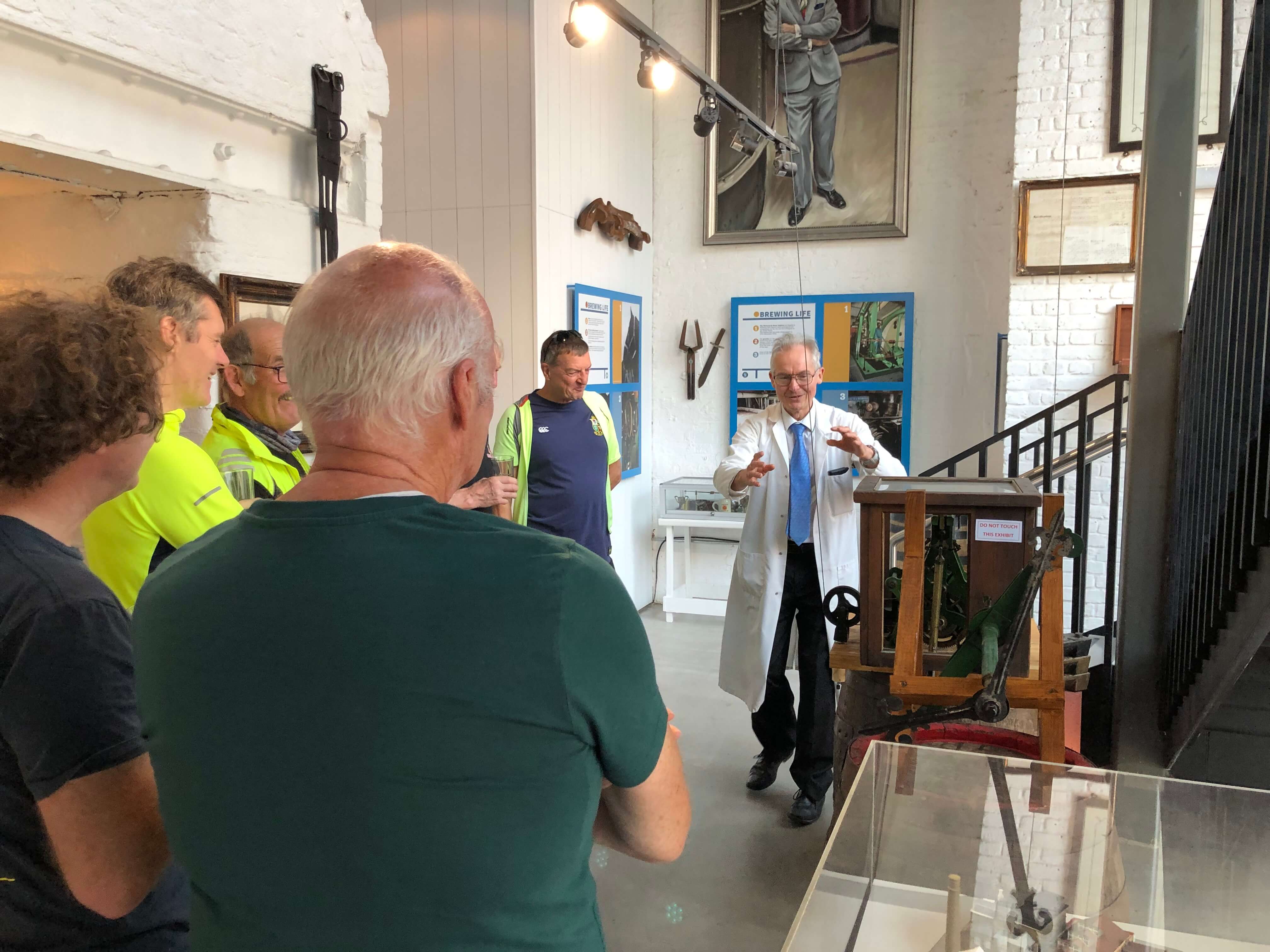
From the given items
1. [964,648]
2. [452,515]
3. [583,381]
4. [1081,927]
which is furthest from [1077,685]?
[583,381]

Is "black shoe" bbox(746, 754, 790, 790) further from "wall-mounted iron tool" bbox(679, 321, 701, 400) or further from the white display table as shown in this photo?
"wall-mounted iron tool" bbox(679, 321, 701, 400)

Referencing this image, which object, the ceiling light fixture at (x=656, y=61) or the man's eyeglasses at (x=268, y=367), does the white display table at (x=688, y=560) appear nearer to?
the ceiling light fixture at (x=656, y=61)

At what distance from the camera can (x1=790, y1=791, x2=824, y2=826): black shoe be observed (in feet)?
10.7

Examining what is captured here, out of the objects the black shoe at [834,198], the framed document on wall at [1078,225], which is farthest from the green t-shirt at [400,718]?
the black shoe at [834,198]

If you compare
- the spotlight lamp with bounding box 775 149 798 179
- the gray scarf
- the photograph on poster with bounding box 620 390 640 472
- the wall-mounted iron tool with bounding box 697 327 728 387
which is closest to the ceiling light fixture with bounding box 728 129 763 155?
the spotlight lamp with bounding box 775 149 798 179

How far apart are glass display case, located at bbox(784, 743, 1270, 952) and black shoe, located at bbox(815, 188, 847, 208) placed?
4.85 meters

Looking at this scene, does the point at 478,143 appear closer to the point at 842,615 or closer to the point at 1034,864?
the point at 842,615

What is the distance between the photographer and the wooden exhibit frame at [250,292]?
267 centimetres

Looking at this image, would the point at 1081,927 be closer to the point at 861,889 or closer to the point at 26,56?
the point at 861,889

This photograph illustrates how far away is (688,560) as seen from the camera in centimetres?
612

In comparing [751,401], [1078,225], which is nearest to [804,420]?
[1078,225]

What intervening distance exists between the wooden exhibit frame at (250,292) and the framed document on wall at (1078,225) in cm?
370

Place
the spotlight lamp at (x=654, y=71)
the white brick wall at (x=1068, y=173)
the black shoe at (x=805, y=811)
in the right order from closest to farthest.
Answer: the black shoe at (x=805, y=811) → the spotlight lamp at (x=654, y=71) → the white brick wall at (x=1068, y=173)

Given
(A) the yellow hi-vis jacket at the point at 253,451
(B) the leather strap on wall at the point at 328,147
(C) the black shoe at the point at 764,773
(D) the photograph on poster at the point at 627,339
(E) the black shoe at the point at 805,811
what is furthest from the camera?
(D) the photograph on poster at the point at 627,339
